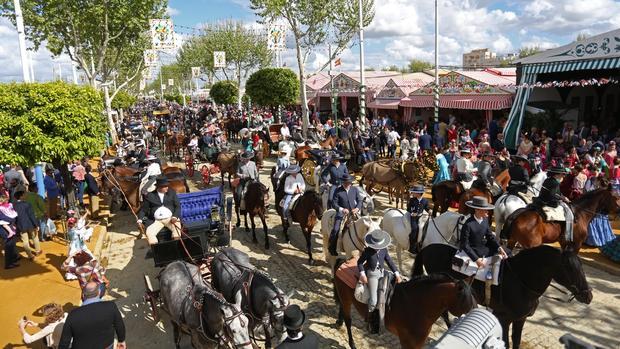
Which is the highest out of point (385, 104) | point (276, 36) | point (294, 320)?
point (276, 36)

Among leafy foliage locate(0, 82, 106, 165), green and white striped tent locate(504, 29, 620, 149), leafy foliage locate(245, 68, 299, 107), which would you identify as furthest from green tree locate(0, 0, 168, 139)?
green and white striped tent locate(504, 29, 620, 149)

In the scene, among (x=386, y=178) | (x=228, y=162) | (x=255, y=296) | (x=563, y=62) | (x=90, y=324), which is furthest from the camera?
(x=563, y=62)

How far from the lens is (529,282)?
592 cm

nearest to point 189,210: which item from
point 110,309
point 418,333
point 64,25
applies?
point 110,309

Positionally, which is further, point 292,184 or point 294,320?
point 292,184

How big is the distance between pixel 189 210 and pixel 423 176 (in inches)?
→ 348

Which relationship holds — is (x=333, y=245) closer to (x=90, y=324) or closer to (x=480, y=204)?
(x=480, y=204)

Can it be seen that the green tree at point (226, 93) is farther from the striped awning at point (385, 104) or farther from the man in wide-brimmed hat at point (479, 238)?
the man in wide-brimmed hat at point (479, 238)

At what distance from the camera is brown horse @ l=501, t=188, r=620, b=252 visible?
8.67m

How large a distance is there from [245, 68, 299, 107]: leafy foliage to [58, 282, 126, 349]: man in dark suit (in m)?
28.8

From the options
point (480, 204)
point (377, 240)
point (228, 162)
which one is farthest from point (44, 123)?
point (480, 204)

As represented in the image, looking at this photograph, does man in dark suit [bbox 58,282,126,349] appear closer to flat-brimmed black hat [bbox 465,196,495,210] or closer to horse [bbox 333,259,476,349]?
horse [bbox 333,259,476,349]

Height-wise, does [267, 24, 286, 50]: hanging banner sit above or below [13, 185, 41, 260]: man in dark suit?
above

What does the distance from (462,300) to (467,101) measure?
21.0 meters
